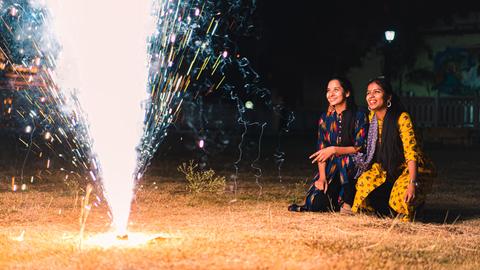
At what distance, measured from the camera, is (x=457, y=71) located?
100.0 feet

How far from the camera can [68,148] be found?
17469mm

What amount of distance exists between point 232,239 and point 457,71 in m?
26.6

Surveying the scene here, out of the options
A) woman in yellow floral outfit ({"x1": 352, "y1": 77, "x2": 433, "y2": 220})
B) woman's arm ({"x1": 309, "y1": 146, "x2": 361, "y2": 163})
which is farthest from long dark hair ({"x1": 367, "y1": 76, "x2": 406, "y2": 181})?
woman's arm ({"x1": 309, "y1": 146, "x2": 361, "y2": 163})

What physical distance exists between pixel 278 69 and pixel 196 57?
4.18 metres

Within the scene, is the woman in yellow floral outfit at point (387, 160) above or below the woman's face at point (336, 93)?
below

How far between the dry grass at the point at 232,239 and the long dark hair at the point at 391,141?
0.58 meters

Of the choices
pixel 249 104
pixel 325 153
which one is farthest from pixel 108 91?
pixel 249 104

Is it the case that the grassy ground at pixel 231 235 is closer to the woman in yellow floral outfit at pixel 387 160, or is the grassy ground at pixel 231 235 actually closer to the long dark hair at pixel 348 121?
the woman in yellow floral outfit at pixel 387 160

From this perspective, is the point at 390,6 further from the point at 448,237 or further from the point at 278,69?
the point at 448,237

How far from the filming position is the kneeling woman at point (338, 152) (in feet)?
24.4

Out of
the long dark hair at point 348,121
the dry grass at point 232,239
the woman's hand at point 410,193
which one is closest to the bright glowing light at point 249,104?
the dry grass at point 232,239

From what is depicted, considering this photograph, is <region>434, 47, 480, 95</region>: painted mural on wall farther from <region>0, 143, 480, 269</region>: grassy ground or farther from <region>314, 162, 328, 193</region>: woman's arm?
<region>314, 162, 328, 193</region>: woman's arm

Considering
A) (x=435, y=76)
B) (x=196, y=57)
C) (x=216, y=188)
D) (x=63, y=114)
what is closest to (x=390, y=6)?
(x=435, y=76)

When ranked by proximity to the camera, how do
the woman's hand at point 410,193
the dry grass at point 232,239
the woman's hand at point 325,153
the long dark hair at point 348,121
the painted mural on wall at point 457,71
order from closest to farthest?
the dry grass at point 232,239 → the woman's hand at point 410,193 → the woman's hand at point 325,153 → the long dark hair at point 348,121 → the painted mural on wall at point 457,71
